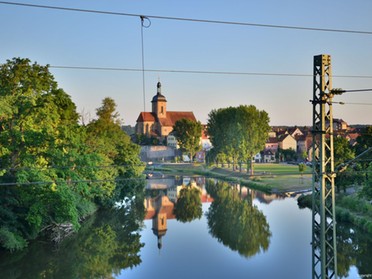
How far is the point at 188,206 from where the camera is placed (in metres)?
45.0

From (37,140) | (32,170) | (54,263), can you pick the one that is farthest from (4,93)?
(54,263)

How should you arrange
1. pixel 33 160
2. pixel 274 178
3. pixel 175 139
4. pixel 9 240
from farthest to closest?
pixel 175 139 → pixel 274 178 → pixel 33 160 → pixel 9 240

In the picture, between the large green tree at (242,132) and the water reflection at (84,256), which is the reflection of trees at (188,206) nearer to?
the water reflection at (84,256)

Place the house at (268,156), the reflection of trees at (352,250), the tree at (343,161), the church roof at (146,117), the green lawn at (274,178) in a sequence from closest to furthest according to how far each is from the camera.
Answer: the reflection of trees at (352,250)
the tree at (343,161)
the green lawn at (274,178)
the house at (268,156)
the church roof at (146,117)

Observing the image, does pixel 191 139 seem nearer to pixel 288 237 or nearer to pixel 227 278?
pixel 288 237

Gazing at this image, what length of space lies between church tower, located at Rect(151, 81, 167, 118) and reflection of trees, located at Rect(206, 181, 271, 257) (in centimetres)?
7825

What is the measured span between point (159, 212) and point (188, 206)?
15.7 ft

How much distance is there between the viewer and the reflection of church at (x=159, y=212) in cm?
3299

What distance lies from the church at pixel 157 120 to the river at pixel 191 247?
82699mm

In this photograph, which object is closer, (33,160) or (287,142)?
(33,160)

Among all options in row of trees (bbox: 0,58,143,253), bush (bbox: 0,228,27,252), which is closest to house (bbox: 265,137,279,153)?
row of trees (bbox: 0,58,143,253)

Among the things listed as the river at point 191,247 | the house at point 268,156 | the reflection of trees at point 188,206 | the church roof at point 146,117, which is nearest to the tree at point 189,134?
the house at point 268,156

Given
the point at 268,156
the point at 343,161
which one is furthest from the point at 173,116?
the point at 343,161

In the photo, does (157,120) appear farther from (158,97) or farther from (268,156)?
(268,156)
